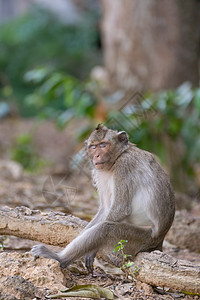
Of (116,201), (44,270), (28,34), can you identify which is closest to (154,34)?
(116,201)

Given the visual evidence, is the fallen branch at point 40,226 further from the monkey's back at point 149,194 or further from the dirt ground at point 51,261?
the monkey's back at point 149,194

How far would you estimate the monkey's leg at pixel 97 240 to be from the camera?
417 centimetres

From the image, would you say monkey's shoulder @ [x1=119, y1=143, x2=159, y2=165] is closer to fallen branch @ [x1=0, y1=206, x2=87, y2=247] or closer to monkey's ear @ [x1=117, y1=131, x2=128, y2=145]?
monkey's ear @ [x1=117, y1=131, x2=128, y2=145]

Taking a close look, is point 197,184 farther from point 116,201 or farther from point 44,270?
point 44,270

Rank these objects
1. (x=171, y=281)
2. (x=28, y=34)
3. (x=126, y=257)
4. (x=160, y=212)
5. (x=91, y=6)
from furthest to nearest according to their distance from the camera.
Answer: (x=91, y=6) < (x=28, y=34) < (x=160, y=212) < (x=126, y=257) < (x=171, y=281)

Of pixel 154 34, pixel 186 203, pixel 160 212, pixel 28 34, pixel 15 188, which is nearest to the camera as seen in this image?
pixel 160 212

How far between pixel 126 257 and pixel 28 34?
16383 millimetres

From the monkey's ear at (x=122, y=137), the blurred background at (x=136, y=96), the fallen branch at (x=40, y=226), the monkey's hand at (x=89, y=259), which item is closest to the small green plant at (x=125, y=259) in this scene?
the monkey's hand at (x=89, y=259)

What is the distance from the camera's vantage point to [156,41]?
36.5 ft

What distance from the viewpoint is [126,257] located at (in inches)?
165

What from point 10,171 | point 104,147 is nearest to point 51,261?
point 104,147

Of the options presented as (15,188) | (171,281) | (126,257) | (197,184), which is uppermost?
(15,188)

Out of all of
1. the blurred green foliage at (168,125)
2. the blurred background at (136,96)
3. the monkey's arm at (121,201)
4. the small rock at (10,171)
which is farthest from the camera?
the small rock at (10,171)

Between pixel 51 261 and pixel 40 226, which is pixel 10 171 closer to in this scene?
pixel 40 226
